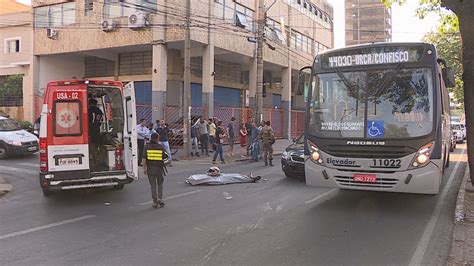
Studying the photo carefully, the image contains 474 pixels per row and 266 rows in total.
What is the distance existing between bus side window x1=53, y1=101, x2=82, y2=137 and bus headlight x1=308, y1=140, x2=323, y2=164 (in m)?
5.14

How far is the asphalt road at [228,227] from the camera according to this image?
227 inches

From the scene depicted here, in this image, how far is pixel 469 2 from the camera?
9438 mm

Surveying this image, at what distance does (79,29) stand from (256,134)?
14.5 meters

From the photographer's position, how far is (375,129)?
319 inches

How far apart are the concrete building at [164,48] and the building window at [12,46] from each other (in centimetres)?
385

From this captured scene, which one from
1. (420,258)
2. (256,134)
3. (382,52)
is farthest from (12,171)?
(420,258)

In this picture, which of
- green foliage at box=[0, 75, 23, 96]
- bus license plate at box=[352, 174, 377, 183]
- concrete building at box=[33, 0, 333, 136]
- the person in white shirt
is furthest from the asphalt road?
green foliage at box=[0, 75, 23, 96]

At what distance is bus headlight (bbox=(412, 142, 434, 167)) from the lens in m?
7.72

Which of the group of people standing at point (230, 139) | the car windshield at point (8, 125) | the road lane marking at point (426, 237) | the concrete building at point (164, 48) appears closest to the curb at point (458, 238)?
the road lane marking at point (426, 237)

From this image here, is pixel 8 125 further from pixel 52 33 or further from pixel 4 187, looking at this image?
pixel 52 33

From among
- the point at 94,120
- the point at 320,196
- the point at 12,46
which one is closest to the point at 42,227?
the point at 94,120

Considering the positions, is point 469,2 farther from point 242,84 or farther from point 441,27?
point 242,84

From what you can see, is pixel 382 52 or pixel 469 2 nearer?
pixel 382 52

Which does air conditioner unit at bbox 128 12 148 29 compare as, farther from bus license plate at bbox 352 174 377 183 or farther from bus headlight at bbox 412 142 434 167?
bus headlight at bbox 412 142 434 167
